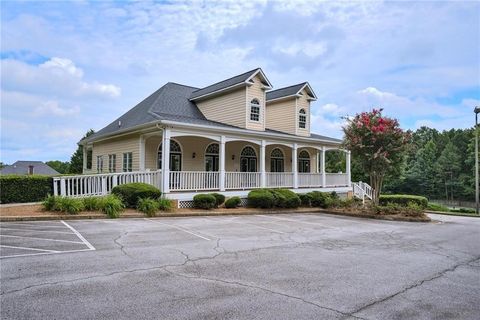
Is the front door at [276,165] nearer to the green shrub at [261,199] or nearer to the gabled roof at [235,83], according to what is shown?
the gabled roof at [235,83]

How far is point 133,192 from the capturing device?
1367 cm

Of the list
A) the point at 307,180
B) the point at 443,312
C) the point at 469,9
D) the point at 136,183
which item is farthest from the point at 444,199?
the point at 443,312

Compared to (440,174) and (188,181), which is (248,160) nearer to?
(188,181)

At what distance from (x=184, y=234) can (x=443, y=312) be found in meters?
6.60

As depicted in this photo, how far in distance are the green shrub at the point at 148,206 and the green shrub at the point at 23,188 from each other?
481 centimetres

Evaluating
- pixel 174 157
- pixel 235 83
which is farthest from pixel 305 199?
pixel 235 83

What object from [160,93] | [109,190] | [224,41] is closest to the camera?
[109,190]

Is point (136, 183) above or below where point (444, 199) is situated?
above

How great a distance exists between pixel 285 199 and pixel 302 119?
7.98 m

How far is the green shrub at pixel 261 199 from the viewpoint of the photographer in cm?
1695

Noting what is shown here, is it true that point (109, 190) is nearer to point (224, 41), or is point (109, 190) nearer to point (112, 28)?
point (112, 28)

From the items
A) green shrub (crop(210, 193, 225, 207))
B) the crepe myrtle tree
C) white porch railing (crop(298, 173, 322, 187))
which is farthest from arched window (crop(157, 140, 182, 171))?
the crepe myrtle tree

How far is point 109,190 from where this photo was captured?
49.8 ft

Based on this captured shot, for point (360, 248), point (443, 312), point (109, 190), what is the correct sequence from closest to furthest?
point (443, 312) < point (360, 248) < point (109, 190)
